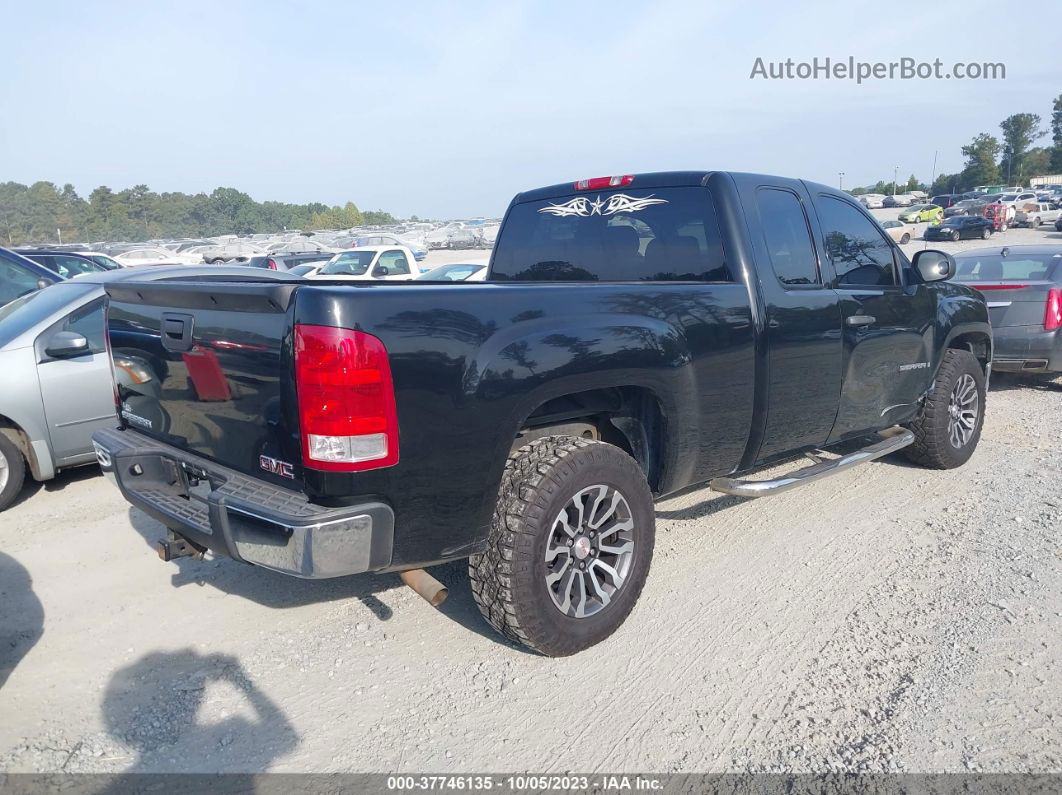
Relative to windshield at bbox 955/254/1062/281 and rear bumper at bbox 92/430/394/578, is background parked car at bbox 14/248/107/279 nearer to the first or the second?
rear bumper at bbox 92/430/394/578

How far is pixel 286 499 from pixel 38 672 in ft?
5.37

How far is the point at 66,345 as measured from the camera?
17.4ft

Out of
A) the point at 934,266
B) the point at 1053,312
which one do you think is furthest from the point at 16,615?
the point at 1053,312

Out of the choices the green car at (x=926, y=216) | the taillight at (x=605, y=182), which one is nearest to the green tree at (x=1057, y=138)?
the green car at (x=926, y=216)

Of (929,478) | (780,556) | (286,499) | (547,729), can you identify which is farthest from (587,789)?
(929,478)

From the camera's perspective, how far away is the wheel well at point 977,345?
582 cm

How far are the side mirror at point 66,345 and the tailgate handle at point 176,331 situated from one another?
265cm

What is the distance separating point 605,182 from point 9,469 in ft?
14.5

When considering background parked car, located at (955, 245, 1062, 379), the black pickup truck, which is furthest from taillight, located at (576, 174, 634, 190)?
background parked car, located at (955, 245, 1062, 379)

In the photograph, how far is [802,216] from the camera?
448 cm

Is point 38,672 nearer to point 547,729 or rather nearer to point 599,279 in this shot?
point 547,729

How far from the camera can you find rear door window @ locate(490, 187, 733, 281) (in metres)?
4.09

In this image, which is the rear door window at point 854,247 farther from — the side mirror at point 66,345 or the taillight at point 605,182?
the side mirror at point 66,345

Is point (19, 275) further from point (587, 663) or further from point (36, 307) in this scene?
point (587, 663)
